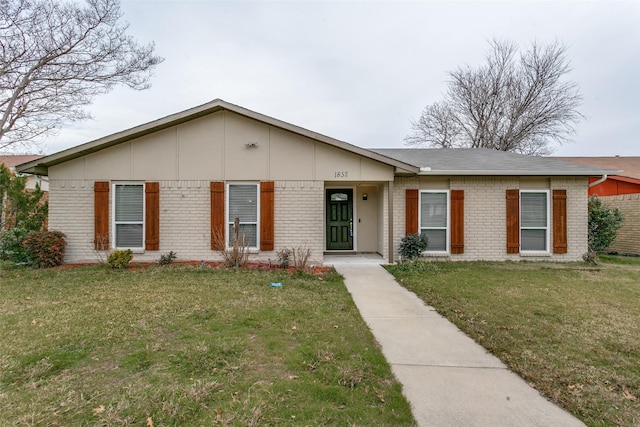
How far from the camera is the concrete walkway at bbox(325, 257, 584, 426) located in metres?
2.45

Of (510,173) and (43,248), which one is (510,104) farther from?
(43,248)

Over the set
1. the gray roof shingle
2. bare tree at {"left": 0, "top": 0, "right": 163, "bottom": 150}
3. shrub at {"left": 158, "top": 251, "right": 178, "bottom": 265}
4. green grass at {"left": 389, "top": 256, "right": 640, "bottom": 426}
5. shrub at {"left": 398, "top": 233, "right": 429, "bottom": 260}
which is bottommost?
green grass at {"left": 389, "top": 256, "right": 640, "bottom": 426}

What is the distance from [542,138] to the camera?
914 inches

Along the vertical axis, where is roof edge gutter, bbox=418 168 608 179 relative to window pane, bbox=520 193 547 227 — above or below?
above

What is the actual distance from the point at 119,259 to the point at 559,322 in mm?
8757

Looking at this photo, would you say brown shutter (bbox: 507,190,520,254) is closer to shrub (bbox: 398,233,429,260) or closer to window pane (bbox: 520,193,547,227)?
window pane (bbox: 520,193,547,227)

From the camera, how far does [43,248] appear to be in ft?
26.8

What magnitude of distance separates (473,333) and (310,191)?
5.72m

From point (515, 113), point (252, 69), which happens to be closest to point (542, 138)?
point (515, 113)

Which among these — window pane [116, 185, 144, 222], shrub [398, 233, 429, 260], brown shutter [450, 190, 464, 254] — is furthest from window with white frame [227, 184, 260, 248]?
brown shutter [450, 190, 464, 254]

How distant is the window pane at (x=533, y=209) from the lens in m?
Result: 9.62

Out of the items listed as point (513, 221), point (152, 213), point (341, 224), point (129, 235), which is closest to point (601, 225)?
point (513, 221)

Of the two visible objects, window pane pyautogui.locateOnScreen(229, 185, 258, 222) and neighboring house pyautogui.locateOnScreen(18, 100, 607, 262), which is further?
window pane pyautogui.locateOnScreen(229, 185, 258, 222)

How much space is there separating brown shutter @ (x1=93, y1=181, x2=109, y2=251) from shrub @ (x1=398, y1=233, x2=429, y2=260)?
7922 millimetres
